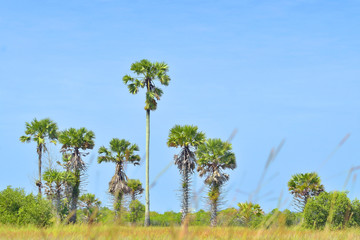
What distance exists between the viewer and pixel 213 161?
188 feet

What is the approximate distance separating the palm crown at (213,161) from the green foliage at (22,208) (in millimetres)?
26747

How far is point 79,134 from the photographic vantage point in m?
64.9

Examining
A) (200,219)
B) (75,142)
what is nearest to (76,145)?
(75,142)

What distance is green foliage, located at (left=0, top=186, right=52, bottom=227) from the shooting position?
33375 mm

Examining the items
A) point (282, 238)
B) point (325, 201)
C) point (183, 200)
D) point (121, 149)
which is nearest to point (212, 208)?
point (183, 200)

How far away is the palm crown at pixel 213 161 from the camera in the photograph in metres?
57.3

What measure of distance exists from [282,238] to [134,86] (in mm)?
54789

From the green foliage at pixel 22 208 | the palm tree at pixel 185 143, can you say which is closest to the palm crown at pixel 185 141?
the palm tree at pixel 185 143

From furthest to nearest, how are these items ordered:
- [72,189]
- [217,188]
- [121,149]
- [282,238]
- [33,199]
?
[121,149] < [72,189] < [217,188] < [33,199] < [282,238]

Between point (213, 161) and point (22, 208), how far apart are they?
29.0 metres

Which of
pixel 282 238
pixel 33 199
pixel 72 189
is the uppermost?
pixel 72 189

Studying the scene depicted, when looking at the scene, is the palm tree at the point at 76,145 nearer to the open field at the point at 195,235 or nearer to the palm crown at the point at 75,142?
the palm crown at the point at 75,142

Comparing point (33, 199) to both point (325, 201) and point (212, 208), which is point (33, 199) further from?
point (325, 201)

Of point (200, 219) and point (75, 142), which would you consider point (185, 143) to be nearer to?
Answer: point (75, 142)
